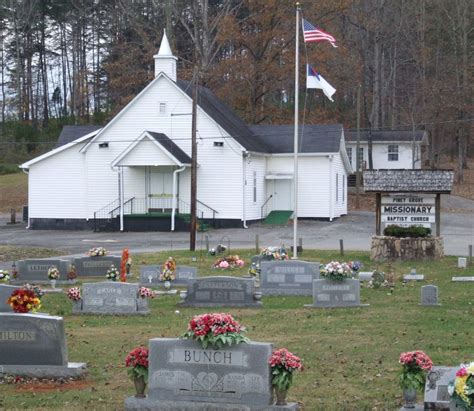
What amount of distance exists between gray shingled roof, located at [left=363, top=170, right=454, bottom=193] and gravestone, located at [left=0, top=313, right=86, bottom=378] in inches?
833

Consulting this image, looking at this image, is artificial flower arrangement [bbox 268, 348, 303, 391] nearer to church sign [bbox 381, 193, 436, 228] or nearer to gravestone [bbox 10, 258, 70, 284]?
gravestone [bbox 10, 258, 70, 284]

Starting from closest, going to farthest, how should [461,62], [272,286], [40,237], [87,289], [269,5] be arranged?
[87,289] → [272,286] → [40,237] → [269,5] → [461,62]

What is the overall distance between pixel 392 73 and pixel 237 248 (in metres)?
38.3

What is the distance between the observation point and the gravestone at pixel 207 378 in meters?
10.6

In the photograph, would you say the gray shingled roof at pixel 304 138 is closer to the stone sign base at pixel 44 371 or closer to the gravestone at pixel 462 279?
the gravestone at pixel 462 279

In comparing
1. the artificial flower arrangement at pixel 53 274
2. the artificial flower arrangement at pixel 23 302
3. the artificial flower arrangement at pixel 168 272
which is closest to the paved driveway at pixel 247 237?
the artificial flower arrangement at pixel 53 274

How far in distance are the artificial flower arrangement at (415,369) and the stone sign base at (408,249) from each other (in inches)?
850

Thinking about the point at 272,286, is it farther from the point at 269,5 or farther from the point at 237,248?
the point at 269,5

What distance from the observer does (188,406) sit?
1072 cm

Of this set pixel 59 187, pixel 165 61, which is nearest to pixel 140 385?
pixel 59 187

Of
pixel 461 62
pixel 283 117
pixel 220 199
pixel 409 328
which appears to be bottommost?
pixel 409 328

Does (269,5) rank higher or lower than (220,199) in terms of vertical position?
higher

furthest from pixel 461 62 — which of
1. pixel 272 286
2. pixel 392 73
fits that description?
pixel 272 286

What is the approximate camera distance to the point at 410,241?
106 feet
